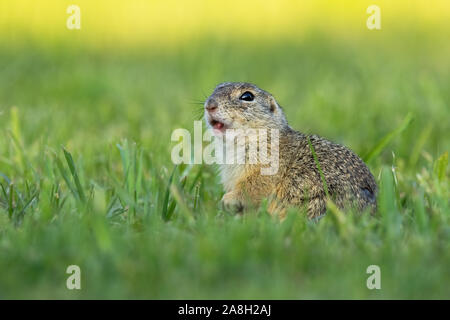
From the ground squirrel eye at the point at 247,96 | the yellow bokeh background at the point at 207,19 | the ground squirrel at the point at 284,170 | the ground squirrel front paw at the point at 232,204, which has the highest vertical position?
the yellow bokeh background at the point at 207,19

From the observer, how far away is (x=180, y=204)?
376 cm

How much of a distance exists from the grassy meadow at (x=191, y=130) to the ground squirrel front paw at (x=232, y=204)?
3.8 inches

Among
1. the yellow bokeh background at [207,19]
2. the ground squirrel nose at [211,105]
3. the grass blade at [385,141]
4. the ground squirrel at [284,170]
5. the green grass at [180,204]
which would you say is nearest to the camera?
the green grass at [180,204]

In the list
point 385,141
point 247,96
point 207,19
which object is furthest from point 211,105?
point 207,19

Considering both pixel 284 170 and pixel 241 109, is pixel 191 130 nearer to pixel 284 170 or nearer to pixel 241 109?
pixel 241 109

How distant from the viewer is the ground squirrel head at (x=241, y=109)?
471 centimetres

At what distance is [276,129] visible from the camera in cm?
487

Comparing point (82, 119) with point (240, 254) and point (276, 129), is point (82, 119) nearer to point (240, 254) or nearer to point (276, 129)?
point (276, 129)

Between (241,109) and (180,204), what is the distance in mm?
1222

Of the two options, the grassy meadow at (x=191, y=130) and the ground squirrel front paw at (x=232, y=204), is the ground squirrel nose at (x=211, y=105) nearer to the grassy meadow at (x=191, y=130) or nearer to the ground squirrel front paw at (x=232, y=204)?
the grassy meadow at (x=191, y=130)

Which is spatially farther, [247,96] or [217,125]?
[247,96]

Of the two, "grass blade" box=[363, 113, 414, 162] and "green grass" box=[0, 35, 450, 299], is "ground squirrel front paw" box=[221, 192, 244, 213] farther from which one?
"grass blade" box=[363, 113, 414, 162]

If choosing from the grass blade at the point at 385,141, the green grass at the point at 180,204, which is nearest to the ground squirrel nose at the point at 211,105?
the green grass at the point at 180,204

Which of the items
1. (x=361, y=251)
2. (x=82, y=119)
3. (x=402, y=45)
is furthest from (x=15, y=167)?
(x=402, y=45)
